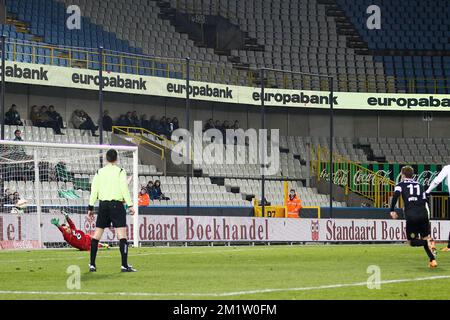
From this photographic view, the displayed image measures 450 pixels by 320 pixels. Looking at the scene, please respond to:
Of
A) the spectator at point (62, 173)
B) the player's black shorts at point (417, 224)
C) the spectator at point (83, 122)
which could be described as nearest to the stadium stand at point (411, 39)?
the spectator at point (83, 122)

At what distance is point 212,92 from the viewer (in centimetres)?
4409

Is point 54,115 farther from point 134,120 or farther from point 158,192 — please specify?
point 158,192

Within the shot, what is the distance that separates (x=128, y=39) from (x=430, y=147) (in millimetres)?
15834

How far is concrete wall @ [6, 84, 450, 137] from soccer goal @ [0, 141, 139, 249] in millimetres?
11173

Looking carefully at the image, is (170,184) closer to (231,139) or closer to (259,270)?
(231,139)

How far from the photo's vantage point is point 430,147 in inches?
2021

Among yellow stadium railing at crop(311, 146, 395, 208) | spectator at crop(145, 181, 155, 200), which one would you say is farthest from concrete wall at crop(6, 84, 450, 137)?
spectator at crop(145, 181, 155, 200)

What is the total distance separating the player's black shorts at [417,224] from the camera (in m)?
18.6

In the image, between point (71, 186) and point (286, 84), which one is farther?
point (286, 84)

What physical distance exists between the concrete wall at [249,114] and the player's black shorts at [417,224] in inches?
988

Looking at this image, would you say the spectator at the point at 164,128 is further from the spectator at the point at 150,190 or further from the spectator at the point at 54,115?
the spectator at the point at 150,190

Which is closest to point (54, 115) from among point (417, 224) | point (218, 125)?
point (218, 125)

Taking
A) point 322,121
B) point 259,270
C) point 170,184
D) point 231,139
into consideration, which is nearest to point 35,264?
point 259,270

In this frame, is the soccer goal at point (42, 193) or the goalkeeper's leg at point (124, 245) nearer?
the goalkeeper's leg at point (124, 245)
